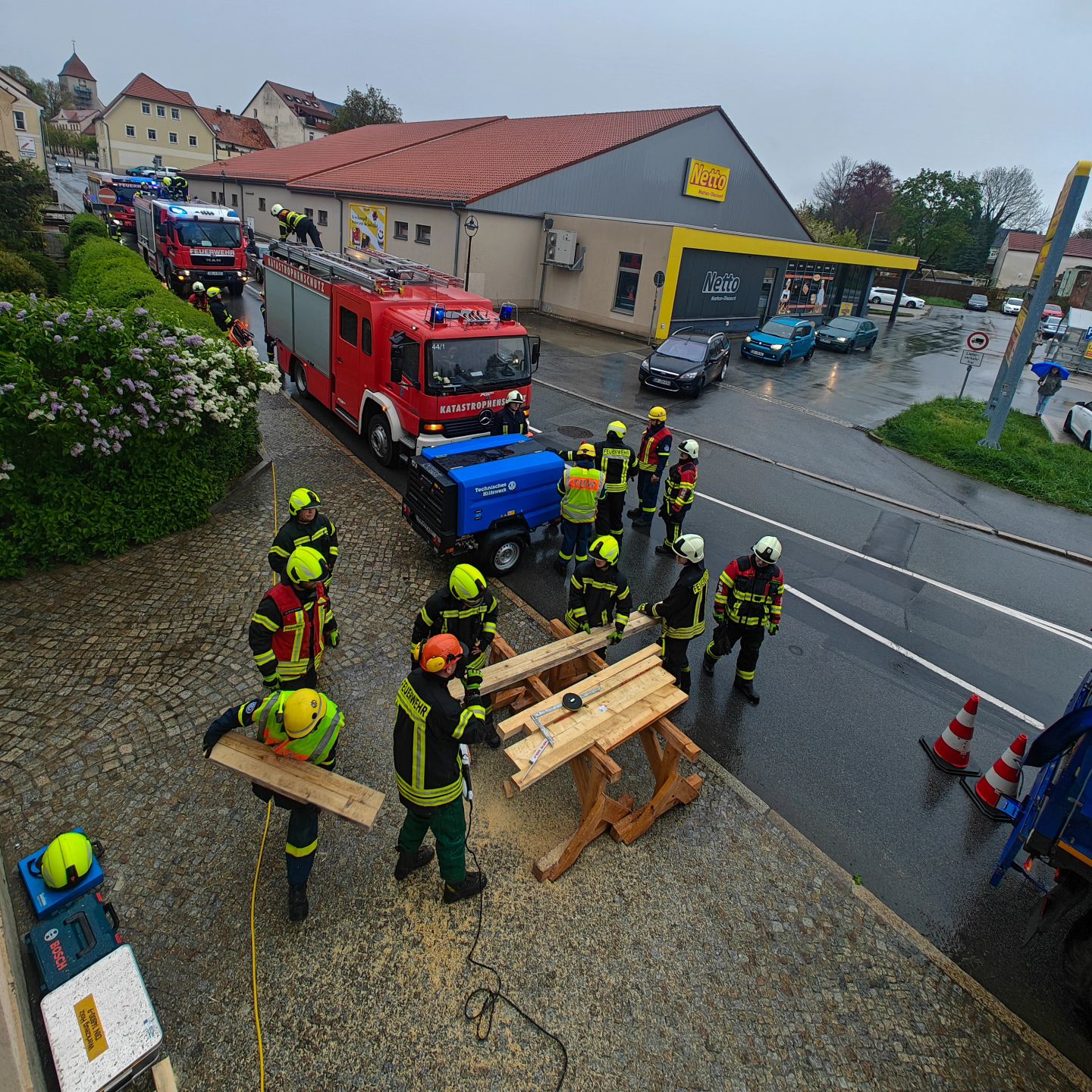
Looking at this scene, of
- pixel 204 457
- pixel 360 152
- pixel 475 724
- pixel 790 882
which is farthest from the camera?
pixel 360 152

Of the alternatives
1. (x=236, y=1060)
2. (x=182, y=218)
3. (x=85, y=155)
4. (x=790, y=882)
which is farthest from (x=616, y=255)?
(x=85, y=155)

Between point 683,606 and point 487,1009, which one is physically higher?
point 683,606

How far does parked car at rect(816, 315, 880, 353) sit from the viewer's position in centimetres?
2830

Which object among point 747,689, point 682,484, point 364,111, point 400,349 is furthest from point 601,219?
point 364,111

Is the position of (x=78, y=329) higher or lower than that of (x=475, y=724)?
higher

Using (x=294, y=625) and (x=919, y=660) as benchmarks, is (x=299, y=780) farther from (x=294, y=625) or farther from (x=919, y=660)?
(x=919, y=660)

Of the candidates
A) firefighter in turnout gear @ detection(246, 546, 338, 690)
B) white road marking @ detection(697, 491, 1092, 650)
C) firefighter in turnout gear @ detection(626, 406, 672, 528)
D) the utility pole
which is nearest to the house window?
the utility pole

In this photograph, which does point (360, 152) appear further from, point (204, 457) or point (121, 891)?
point (121, 891)

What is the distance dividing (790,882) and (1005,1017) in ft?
4.39

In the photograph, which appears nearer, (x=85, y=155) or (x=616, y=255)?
(x=616, y=255)

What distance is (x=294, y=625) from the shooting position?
485 cm

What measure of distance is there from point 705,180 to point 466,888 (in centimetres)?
3466

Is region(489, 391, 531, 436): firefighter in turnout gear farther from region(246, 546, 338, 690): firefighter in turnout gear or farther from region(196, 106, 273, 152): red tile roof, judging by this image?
region(196, 106, 273, 152): red tile roof

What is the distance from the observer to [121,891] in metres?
4.09
